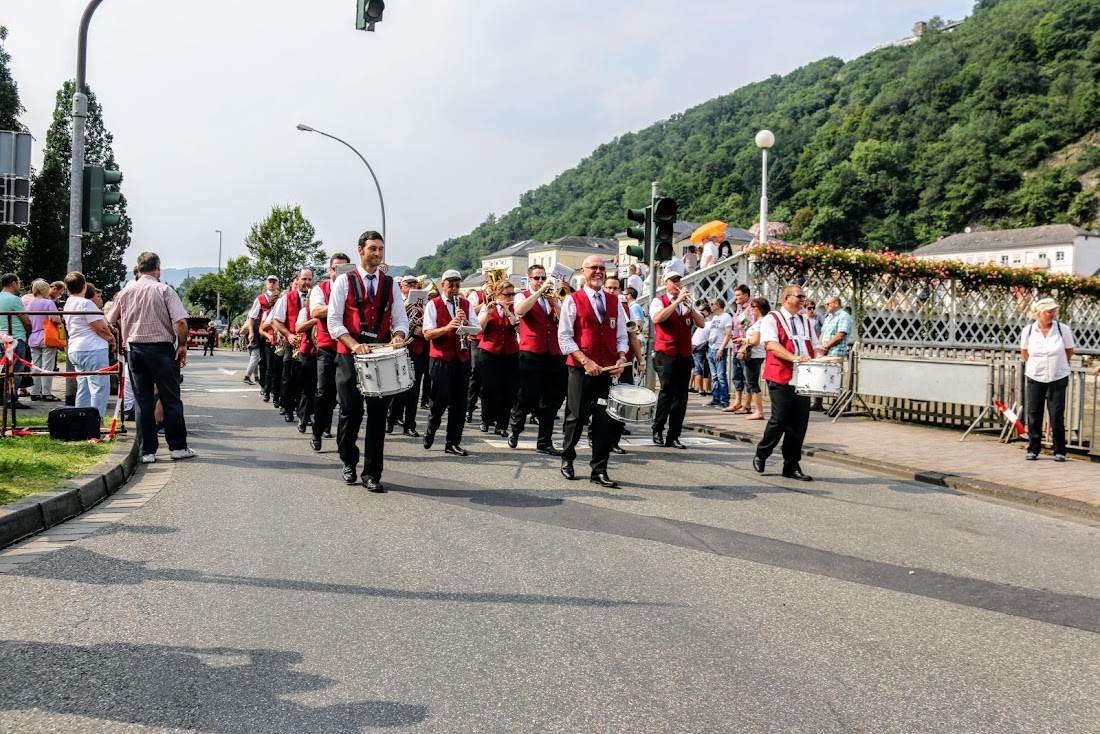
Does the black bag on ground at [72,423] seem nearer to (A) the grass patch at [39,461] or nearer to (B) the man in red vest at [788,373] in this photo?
(A) the grass patch at [39,461]

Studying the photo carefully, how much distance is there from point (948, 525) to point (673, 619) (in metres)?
3.71

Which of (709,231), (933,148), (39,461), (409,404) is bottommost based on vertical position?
(39,461)

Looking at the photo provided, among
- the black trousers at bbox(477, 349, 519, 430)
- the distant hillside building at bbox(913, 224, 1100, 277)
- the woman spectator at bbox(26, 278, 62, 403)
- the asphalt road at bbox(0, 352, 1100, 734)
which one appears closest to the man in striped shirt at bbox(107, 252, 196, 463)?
the asphalt road at bbox(0, 352, 1100, 734)

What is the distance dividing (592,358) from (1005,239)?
4239 inches

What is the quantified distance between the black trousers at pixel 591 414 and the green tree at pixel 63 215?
51497mm

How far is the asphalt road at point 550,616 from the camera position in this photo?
11.3ft

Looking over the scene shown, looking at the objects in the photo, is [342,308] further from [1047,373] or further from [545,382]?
[1047,373]

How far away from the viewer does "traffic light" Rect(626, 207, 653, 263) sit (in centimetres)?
1326

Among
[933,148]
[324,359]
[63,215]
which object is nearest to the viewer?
[324,359]

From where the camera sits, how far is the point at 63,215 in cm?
6131

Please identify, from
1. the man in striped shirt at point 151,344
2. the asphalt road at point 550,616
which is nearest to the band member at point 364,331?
the asphalt road at point 550,616

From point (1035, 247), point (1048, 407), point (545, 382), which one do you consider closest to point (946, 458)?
point (1048, 407)

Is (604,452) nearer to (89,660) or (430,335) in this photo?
(430,335)

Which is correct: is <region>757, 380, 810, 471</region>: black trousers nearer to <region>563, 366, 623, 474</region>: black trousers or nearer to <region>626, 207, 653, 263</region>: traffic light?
<region>563, 366, 623, 474</region>: black trousers
